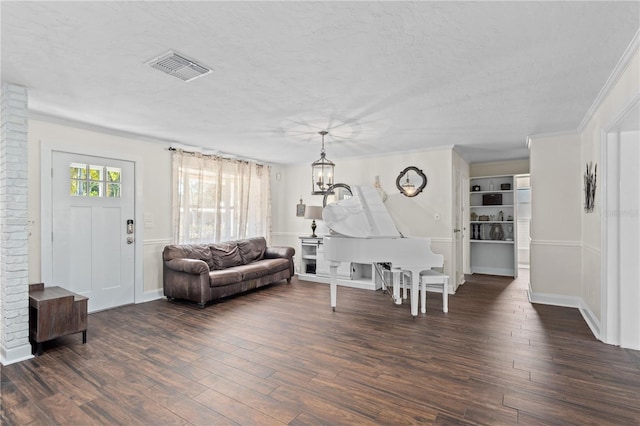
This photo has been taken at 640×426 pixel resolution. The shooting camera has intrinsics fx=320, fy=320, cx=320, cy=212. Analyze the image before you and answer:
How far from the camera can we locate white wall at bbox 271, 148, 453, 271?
527cm

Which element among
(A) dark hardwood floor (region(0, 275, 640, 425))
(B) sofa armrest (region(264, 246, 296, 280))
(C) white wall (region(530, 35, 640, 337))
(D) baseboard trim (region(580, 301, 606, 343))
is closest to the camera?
(A) dark hardwood floor (region(0, 275, 640, 425))

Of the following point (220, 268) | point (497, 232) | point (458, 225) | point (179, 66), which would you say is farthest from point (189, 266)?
point (497, 232)

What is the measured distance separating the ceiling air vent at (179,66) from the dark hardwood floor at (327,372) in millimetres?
2377

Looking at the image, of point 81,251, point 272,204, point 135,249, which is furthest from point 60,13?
point 272,204

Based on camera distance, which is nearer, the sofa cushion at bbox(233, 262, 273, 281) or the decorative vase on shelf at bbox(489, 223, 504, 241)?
the sofa cushion at bbox(233, 262, 273, 281)

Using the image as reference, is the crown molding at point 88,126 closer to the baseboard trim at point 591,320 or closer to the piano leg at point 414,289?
the piano leg at point 414,289

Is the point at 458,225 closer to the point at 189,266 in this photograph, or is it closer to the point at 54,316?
the point at 189,266

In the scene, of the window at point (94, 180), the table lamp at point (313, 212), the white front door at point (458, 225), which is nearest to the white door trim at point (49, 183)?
the window at point (94, 180)

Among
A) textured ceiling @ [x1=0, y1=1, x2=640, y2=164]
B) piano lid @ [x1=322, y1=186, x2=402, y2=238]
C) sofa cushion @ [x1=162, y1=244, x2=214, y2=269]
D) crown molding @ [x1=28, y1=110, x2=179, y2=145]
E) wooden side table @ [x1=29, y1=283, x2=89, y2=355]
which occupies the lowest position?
wooden side table @ [x1=29, y1=283, x2=89, y2=355]

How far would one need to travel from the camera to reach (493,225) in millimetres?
6996

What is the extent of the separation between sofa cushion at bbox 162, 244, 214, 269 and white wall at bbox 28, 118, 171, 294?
0.88 ft

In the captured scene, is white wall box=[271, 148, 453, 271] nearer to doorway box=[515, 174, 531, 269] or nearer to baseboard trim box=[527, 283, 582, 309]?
baseboard trim box=[527, 283, 582, 309]

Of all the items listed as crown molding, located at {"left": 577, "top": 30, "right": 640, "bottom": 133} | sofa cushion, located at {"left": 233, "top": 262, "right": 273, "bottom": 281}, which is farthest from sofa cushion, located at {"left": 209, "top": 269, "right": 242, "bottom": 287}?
crown molding, located at {"left": 577, "top": 30, "right": 640, "bottom": 133}

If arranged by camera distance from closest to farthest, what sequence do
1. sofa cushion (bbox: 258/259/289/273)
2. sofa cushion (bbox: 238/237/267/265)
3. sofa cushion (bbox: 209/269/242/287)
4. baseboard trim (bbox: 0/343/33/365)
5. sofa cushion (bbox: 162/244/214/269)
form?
baseboard trim (bbox: 0/343/33/365)
sofa cushion (bbox: 209/269/242/287)
sofa cushion (bbox: 162/244/214/269)
sofa cushion (bbox: 258/259/289/273)
sofa cushion (bbox: 238/237/267/265)
